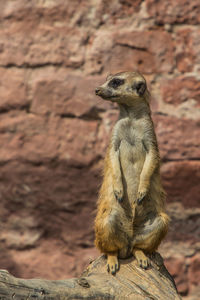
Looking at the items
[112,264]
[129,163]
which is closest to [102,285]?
[112,264]

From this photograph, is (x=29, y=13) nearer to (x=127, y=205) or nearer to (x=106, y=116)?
(x=106, y=116)

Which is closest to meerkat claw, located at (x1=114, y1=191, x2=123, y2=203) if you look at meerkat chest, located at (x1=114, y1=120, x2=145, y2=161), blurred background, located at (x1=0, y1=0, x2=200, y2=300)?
meerkat chest, located at (x1=114, y1=120, x2=145, y2=161)

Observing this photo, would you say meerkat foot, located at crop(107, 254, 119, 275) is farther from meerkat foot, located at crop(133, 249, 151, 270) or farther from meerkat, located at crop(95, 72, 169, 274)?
meerkat foot, located at crop(133, 249, 151, 270)

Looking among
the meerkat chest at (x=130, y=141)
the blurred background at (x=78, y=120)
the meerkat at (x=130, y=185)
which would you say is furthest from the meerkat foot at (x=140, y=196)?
the blurred background at (x=78, y=120)

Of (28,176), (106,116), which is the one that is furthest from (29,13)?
(28,176)

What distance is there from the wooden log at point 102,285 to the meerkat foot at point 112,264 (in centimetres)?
3

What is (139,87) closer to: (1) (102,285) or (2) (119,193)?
(2) (119,193)

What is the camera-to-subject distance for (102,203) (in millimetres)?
3111

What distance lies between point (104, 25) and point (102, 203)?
2024mm

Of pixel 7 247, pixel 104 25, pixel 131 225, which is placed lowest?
pixel 7 247

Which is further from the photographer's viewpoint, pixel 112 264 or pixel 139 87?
pixel 139 87

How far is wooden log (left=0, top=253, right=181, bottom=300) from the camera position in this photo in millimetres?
2412

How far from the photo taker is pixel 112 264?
9.64 ft

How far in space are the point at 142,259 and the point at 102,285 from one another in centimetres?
34
